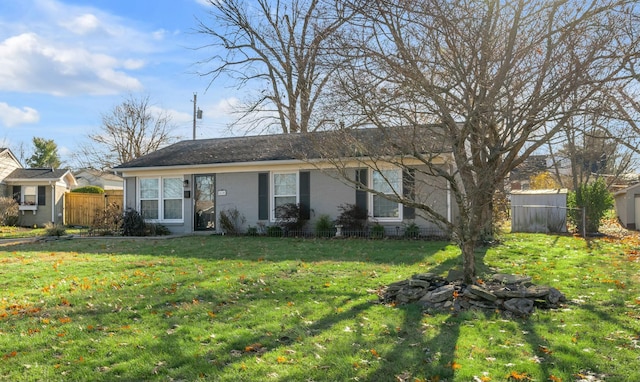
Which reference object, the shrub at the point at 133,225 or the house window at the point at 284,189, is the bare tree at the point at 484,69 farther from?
the shrub at the point at 133,225

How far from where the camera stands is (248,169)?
17312mm

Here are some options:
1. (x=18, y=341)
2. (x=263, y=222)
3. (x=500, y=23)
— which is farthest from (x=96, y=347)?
Result: (x=263, y=222)

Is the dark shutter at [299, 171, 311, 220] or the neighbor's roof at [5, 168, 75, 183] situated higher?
the neighbor's roof at [5, 168, 75, 183]

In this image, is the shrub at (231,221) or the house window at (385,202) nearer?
the house window at (385,202)

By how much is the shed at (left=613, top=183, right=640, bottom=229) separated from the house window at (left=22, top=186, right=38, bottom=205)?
29024 mm

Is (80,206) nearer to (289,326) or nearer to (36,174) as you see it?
(36,174)

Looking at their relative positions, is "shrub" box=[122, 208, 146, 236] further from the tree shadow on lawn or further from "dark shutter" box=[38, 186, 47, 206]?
"dark shutter" box=[38, 186, 47, 206]

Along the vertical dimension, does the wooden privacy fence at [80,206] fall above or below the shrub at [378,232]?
above

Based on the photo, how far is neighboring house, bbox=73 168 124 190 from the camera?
4109 cm

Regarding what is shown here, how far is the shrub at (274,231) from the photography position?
16.4 m

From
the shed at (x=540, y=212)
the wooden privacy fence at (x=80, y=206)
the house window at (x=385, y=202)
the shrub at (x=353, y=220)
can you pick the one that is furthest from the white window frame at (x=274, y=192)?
the wooden privacy fence at (x=80, y=206)

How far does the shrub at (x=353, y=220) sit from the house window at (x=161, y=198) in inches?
253

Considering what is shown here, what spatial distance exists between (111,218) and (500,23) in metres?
15.3

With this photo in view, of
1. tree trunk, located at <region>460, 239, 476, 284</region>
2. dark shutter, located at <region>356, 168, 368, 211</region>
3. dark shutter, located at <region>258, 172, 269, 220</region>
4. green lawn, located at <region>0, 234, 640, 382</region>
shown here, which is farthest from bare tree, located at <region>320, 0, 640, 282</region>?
dark shutter, located at <region>258, 172, 269, 220</region>
